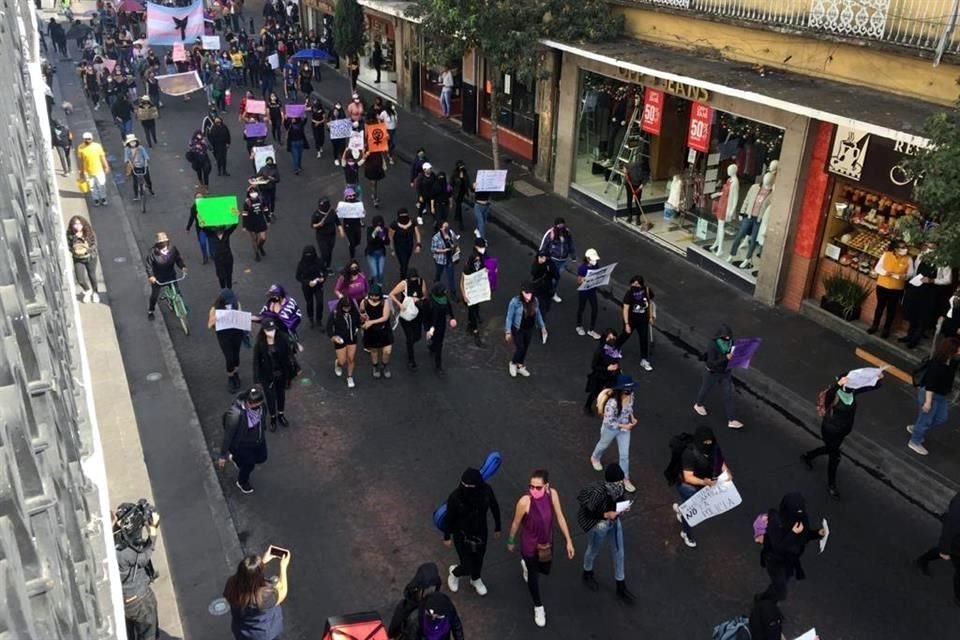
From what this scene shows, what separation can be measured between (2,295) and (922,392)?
10.2m

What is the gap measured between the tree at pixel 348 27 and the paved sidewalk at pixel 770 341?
11.3 meters

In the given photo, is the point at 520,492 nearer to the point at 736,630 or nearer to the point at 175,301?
the point at 736,630

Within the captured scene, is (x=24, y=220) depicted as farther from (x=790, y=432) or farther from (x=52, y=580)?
(x=790, y=432)

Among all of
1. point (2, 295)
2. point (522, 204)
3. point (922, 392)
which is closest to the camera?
point (2, 295)

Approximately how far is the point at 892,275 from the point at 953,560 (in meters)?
5.42

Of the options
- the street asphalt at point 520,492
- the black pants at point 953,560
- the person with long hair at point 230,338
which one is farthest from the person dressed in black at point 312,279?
the black pants at point 953,560

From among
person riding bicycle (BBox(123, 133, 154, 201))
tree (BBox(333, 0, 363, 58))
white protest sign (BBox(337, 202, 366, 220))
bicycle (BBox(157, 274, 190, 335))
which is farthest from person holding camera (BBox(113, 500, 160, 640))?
tree (BBox(333, 0, 363, 58))

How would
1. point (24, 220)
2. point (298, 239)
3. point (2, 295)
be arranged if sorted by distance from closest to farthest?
1. point (2, 295)
2. point (24, 220)
3. point (298, 239)

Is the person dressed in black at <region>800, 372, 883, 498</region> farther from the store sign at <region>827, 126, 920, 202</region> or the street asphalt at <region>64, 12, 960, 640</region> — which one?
the store sign at <region>827, 126, 920, 202</region>

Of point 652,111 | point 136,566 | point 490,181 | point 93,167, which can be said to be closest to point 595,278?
point 490,181

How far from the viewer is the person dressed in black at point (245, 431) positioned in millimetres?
8844

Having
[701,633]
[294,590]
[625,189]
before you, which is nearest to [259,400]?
[294,590]

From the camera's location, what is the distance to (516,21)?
17.6m

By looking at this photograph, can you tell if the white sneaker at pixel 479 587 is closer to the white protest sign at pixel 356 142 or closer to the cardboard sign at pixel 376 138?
the white protest sign at pixel 356 142
